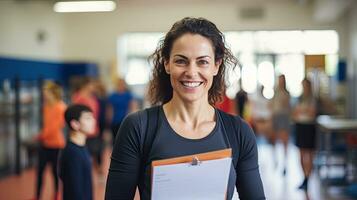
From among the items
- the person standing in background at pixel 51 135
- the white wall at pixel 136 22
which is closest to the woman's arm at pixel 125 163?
the person standing in background at pixel 51 135

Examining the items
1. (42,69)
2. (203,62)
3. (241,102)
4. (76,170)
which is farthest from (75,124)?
(42,69)

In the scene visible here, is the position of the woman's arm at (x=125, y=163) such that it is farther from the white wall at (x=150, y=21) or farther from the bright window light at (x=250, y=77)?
the bright window light at (x=250, y=77)

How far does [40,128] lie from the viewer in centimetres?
856

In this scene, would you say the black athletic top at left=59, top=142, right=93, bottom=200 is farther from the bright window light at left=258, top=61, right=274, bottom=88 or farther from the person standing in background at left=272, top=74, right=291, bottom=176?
the bright window light at left=258, top=61, right=274, bottom=88

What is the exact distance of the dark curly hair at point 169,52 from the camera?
1.39 metres

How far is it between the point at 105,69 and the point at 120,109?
4.47m

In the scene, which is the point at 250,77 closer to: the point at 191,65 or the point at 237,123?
the point at 237,123

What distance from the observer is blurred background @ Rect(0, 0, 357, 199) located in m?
7.88

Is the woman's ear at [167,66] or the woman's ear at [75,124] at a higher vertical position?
the woman's ear at [167,66]

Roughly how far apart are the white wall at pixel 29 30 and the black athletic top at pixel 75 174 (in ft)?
17.6

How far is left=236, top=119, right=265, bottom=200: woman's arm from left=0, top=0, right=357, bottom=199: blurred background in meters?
5.93

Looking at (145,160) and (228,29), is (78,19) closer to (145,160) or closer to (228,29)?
(228,29)

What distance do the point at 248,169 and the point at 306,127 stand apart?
16.2 feet

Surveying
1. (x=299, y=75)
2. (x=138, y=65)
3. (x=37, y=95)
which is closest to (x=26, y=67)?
(x=37, y=95)
